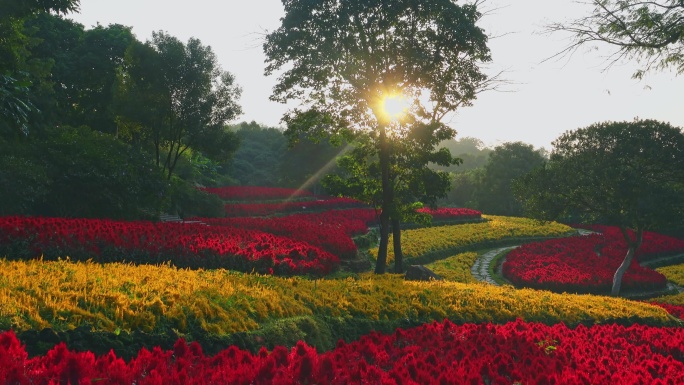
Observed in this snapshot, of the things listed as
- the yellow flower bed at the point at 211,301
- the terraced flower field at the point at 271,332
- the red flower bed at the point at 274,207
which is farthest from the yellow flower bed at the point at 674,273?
the red flower bed at the point at 274,207

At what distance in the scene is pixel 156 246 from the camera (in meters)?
13.0

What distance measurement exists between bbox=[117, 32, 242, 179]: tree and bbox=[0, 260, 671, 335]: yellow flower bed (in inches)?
753

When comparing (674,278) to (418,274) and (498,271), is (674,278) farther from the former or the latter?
(418,274)

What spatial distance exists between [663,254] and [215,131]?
105 feet

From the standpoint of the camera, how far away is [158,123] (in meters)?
28.6

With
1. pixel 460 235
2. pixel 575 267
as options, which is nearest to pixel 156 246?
pixel 575 267

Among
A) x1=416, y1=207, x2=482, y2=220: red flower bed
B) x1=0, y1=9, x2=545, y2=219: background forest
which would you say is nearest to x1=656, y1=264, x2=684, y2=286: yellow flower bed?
x1=416, y1=207, x2=482, y2=220: red flower bed

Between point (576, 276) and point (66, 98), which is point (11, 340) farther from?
point (66, 98)

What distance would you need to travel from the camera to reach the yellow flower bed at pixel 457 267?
2253 centimetres

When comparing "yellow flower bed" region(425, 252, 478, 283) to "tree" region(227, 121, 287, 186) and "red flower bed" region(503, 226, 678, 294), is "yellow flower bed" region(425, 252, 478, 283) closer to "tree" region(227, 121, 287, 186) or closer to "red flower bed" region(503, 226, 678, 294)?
"red flower bed" region(503, 226, 678, 294)

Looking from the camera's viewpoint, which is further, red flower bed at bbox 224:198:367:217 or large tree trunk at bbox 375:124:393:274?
red flower bed at bbox 224:198:367:217

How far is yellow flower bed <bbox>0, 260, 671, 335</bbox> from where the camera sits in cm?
598

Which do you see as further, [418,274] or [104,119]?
[104,119]

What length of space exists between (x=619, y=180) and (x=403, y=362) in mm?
21304
